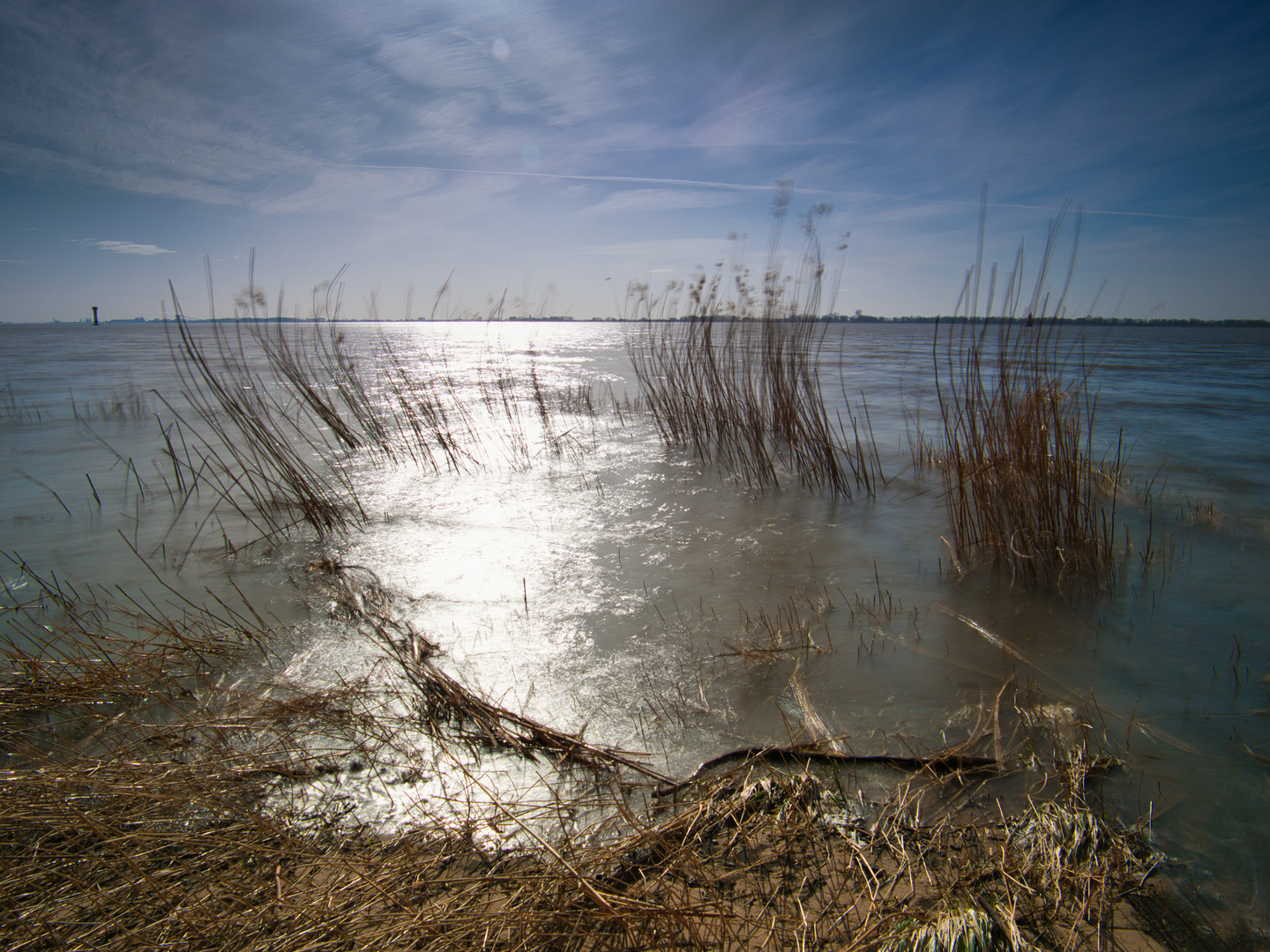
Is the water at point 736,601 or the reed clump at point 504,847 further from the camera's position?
the water at point 736,601

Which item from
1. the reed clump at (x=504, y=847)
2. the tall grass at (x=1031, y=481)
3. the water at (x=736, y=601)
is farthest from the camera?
the tall grass at (x=1031, y=481)

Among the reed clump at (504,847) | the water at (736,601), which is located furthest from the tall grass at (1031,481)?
the reed clump at (504,847)

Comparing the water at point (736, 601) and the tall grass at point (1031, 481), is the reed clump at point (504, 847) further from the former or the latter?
the tall grass at point (1031, 481)

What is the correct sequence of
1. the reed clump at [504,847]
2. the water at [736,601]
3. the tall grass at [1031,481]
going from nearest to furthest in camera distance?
the reed clump at [504,847], the water at [736,601], the tall grass at [1031,481]

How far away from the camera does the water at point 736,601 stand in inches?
66.8

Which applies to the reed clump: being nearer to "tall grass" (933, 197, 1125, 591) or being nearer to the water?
the water

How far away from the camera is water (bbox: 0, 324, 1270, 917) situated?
1.70 meters

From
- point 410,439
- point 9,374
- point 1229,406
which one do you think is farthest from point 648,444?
point 9,374

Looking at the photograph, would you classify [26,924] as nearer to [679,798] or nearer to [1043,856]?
[679,798]

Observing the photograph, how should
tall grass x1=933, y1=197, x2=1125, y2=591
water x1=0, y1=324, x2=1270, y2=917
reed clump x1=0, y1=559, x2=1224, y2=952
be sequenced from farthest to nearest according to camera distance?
tall grass x1=933, y1=197, x2=1125, y2=591
water x1=0, y1=324, x2=1270, y2=917
reed clump x1=0, y1=559, x2=1224, y2=952

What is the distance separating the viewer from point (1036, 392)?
2662 mm

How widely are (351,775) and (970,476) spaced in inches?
117

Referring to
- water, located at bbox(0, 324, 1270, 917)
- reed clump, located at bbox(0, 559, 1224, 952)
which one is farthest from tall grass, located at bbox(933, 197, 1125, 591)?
reed clump, located at bbox(0, 559, 1224, 952)

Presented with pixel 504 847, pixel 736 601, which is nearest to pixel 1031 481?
pixel 736 601
